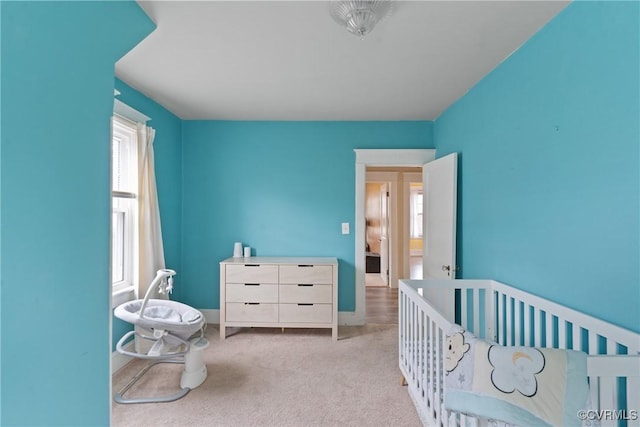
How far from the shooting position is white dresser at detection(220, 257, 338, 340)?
118 inches

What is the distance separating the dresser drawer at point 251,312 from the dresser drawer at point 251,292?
0.17 ft

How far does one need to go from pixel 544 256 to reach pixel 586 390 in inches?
36.9

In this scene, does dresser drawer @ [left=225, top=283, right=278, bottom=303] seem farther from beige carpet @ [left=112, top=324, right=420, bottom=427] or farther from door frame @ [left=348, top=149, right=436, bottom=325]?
door frame @ [left=348, top=149, right=436, bottom=325]

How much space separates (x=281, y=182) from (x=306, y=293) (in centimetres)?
127

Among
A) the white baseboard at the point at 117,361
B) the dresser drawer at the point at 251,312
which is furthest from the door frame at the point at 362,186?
the white baseboard at the point at 117,361

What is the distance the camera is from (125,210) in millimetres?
2547

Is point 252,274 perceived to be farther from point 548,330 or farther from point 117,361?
point 548,330

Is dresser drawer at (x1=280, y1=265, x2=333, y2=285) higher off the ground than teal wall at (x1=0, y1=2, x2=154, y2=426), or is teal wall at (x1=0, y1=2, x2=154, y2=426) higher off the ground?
teal wall at (x1=0, y1=2, x2=154, y2=426)

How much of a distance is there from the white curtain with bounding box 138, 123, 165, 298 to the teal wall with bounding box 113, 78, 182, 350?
25 cm

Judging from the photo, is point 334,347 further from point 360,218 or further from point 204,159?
point 204,159

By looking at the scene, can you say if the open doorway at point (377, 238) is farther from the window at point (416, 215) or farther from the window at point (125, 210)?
the window at point (125, 210)

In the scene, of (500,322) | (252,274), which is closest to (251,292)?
(252,274)

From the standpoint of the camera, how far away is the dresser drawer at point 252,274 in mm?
2996

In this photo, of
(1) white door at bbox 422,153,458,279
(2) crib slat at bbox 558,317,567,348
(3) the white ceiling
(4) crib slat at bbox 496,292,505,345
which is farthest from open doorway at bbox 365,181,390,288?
(2) crib slat at bbox 558,317,567,348
